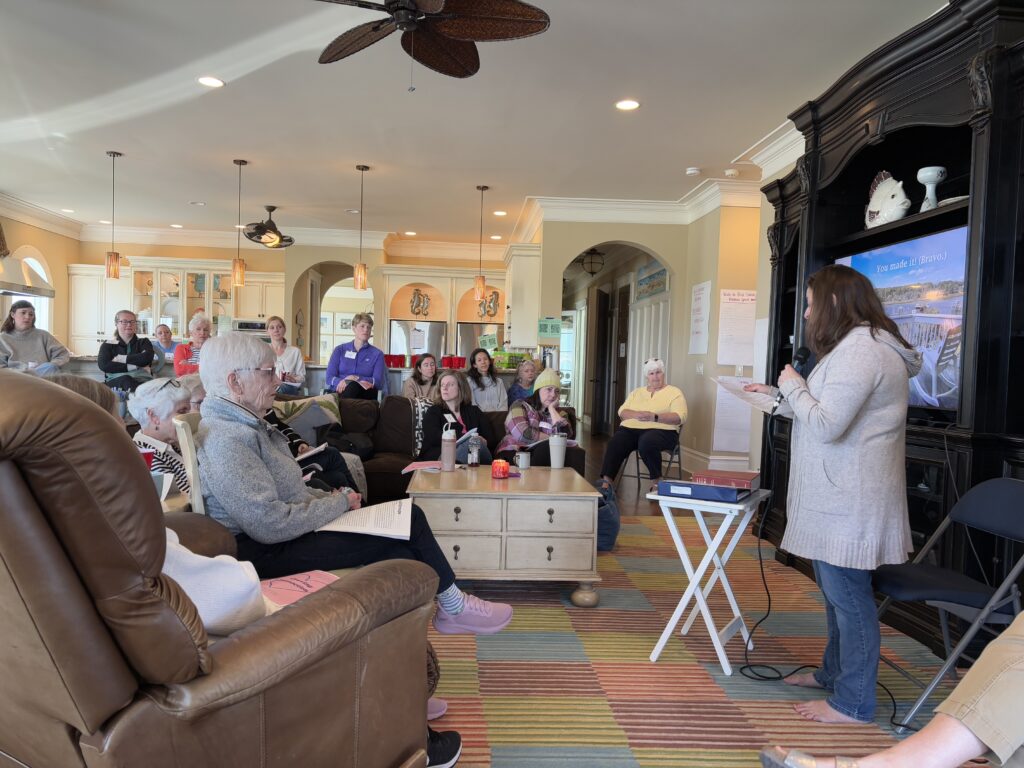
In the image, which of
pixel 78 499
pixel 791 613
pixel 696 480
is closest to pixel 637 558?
pixel 791 613

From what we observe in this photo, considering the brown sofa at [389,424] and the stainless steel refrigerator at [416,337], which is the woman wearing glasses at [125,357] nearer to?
the brown sofa at [389,424]

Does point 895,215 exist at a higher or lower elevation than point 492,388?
higher

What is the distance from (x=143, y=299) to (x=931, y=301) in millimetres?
10185

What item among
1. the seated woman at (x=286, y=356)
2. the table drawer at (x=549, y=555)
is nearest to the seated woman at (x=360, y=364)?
the seated woman at (x=286, y=356)

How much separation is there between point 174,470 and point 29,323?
442 cm

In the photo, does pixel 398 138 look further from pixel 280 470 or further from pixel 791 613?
pixel 791 613

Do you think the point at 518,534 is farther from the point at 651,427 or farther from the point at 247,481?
the point at 651,427

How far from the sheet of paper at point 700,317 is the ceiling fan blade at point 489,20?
461 centimetres

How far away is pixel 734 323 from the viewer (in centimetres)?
669

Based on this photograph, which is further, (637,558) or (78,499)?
(637,558)

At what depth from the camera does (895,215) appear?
3.46 meters

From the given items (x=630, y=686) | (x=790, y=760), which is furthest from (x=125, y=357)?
(x=790, y=760)

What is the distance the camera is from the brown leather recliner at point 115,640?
89 cm

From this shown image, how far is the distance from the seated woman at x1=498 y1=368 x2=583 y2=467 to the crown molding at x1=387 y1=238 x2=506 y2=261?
21.1 ft
